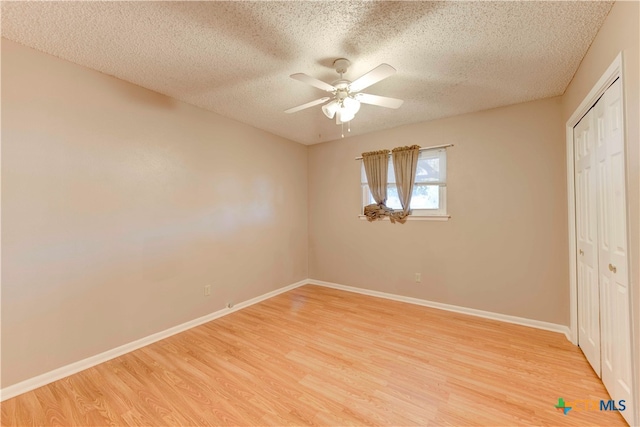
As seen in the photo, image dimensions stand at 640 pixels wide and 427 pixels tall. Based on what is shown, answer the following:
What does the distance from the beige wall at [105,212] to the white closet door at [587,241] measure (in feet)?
11.9

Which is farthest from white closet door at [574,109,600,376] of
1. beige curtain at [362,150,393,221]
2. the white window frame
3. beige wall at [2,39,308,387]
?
beige wall at [2,39,308,387]

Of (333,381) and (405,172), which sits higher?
(405,172)

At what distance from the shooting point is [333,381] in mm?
1964

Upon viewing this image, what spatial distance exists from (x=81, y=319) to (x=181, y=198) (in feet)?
4.53

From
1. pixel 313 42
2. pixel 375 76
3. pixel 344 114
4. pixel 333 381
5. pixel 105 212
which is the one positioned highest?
pixel 313 42

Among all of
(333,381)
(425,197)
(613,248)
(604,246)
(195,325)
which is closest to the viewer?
(613,248)

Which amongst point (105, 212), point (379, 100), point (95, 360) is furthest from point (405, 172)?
point (95, 360)

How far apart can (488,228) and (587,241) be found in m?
1.00

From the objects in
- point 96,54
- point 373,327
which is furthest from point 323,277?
point 96,54

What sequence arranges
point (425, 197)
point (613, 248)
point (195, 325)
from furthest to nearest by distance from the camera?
point (425, 197) → point (195, 325) → point (613, 248)

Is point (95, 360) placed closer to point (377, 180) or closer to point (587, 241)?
point (377, 180)

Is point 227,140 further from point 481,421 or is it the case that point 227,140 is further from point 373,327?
point 481,421

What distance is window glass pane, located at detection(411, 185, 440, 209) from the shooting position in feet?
11.6

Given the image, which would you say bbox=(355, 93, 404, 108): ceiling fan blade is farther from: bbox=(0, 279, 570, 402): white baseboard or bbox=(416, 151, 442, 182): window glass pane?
bbox=(0, 279, 570, 402): white baseboard
